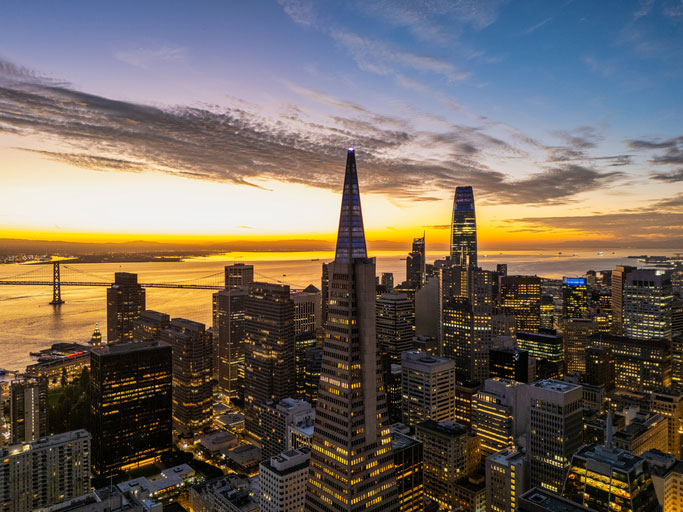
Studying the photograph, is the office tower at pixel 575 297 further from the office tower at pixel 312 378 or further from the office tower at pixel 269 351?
the office tower at pixel 269 351

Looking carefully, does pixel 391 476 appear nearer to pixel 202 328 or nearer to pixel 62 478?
pixel 62 478

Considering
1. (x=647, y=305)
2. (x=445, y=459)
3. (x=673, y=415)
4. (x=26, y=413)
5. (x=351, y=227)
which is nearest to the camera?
(x=351, y=227)

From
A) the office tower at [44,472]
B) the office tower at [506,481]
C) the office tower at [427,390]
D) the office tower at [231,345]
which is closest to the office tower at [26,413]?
the office tower at [44,472]

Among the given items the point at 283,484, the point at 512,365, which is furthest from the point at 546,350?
the point at 283,484

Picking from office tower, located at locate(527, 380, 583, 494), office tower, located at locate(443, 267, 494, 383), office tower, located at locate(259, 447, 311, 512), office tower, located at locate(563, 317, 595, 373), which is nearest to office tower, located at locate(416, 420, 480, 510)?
office tower, located at locate(527, 380, 583, 494)

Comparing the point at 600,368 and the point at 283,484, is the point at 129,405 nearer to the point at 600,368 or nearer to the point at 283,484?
the point at 283,484

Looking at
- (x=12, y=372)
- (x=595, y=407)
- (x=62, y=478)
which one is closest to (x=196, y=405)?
(x=62, y=478)

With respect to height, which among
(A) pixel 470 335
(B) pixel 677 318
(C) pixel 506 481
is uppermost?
(B) pixel 677 318
